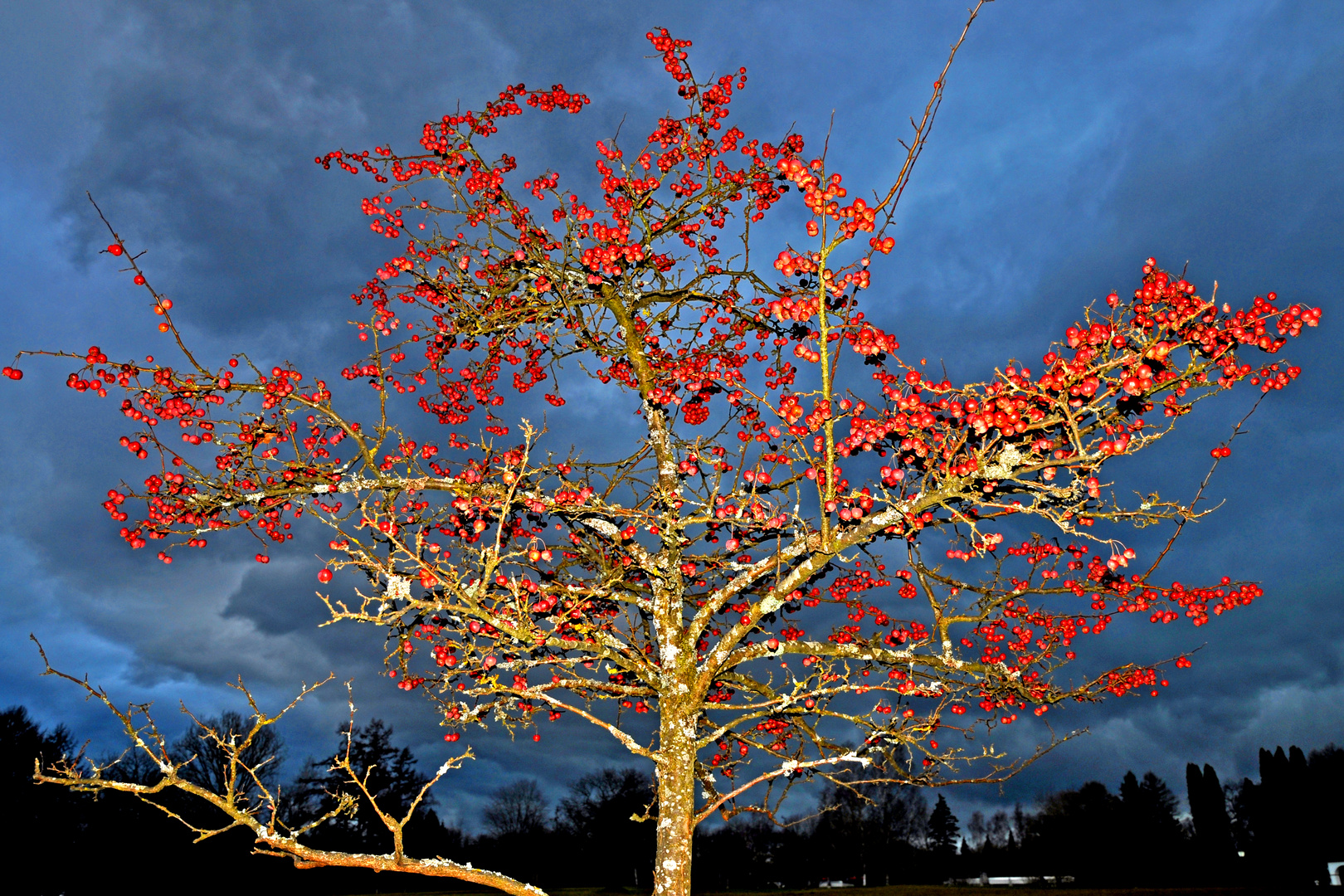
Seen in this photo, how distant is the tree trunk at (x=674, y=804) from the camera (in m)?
6.72

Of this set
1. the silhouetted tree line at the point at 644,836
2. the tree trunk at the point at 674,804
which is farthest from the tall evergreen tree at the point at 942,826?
the tree trunk at the point at 674,804

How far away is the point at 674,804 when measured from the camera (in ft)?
23.0

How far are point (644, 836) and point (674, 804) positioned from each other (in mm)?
54850

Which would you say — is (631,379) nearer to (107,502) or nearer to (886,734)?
(886,734)

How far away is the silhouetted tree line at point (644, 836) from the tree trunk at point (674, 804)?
35.2 meters

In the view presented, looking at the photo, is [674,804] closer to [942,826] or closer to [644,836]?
[644,836]

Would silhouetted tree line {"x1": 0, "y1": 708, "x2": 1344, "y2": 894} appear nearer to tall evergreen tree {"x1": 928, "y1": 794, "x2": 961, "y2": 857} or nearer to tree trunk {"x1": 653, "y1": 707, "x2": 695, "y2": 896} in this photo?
tall evergreen tree {"x1": 928, "y1": 794, "x2": 961, "y2": 857}

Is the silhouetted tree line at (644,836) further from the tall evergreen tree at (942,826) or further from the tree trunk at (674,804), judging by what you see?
the tree trunk at (674,804)

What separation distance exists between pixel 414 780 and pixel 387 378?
172 ft

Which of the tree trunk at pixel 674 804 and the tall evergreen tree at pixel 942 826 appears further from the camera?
the tall evergreen tree at pixel 942 826

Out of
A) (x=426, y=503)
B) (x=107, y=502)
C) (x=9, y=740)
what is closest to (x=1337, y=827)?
(x=426, y=503)

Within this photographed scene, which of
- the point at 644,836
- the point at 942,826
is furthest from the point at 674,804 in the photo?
the point at 942,826

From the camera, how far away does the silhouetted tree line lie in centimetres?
3522

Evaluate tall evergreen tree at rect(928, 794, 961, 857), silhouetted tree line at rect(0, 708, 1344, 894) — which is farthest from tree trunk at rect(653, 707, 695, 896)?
tall evergreen tree at rect(928, 794, 961, 857)
